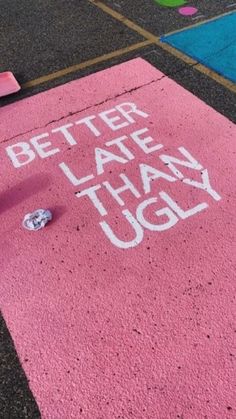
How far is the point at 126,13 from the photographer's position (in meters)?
7.57

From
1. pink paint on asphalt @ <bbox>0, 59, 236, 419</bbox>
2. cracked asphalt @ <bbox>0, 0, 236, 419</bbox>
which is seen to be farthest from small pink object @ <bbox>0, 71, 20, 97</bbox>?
pink paint on asphalt @ <bbox>0, 59, 236, 419</bbox>

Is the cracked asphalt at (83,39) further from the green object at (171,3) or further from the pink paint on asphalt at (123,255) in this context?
the pink paint on asphalt at (123,255)

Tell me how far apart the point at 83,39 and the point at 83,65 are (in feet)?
2.83

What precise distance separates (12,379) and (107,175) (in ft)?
7.30

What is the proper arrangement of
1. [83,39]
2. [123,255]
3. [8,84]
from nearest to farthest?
[123,255] < [8,84] < [83,39]

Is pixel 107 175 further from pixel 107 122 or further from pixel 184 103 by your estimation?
pixel 184 103

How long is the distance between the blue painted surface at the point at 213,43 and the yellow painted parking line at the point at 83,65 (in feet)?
1.56

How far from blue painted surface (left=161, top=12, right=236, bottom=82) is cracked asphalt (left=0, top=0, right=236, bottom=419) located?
24 cm

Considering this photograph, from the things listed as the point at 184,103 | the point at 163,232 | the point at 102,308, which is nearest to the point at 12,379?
the point at 102,308

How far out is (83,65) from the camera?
6.32 metres

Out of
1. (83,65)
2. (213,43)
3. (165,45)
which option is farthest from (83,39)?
Answer: (213,43)

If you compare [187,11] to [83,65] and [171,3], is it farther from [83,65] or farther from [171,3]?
[83,65]

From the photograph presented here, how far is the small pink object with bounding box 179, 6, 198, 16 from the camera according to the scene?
23.9 feet

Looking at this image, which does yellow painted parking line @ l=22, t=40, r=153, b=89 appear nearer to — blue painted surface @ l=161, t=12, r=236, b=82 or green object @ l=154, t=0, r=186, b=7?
blue painted surface @ l=161, t=12, r=236, b=82
